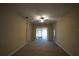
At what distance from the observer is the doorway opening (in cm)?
1151

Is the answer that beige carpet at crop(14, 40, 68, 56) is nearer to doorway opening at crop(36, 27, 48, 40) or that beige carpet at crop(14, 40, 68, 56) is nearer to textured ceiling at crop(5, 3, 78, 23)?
textured ceiling at crop(5, 3, 78, 23)

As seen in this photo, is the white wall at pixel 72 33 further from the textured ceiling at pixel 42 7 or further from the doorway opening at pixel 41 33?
the doorway opening at pixel 41 33

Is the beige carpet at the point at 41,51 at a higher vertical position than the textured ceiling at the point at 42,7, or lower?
lower

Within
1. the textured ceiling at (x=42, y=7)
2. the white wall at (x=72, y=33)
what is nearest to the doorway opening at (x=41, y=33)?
the white wall at (x=72, y=33)

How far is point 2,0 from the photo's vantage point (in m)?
2.83

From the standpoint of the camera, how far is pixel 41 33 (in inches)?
465

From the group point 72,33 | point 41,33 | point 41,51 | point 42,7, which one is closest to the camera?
point 42,7

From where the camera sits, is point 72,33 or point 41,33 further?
point 41,33

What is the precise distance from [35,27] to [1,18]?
8.36 metres

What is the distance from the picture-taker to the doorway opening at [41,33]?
37.8ft

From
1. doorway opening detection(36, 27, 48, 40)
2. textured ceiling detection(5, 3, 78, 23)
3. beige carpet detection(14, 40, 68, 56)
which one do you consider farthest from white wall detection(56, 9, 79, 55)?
doorway opening detection(36, 27, 48, 40)

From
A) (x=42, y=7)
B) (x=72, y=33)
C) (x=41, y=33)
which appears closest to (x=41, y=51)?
(x=72, y=33)

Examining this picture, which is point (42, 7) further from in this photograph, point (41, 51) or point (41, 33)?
point (41, 33)

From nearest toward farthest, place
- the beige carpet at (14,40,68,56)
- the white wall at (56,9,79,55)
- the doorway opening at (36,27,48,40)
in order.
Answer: the white wall at (56,9,79,55) → the beige carpet at (14,40,68,56) → the doorway opening at (36,27,48,40)
